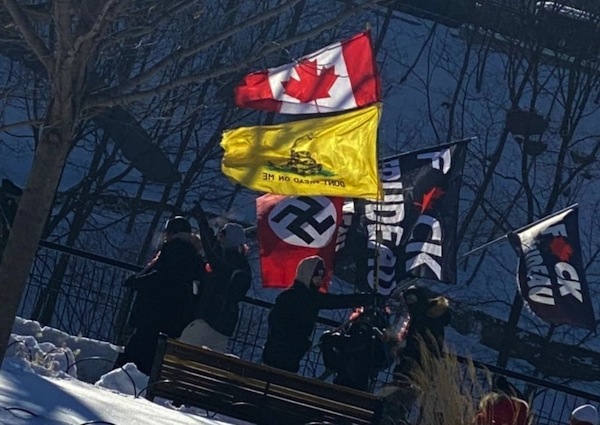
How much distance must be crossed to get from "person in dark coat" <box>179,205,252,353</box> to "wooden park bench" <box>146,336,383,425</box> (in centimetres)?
123

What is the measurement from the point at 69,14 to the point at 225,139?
417cm

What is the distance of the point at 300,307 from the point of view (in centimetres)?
1005

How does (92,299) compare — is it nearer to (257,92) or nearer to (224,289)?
(224,289)

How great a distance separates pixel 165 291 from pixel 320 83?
6.88 ft

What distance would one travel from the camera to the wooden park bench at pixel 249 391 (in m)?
9.04

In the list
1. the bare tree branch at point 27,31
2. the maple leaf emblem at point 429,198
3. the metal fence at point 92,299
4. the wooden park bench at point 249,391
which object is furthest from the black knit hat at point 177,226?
the bare tree branch at point 27,31

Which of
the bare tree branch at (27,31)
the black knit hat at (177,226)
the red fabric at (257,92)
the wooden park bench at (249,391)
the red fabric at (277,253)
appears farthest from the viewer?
the red fabric at (277,253)

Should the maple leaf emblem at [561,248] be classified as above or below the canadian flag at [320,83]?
below

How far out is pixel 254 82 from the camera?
10.4 metres

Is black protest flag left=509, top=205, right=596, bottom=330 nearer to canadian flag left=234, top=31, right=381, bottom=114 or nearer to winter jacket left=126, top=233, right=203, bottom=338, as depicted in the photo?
canadian flag left=234, top=31, right=381, bottom=114

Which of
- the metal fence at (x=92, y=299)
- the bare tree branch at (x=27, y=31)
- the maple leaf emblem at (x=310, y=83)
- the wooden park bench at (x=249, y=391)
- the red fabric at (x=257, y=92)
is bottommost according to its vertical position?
the wooden park bench at (x=249, y=391)

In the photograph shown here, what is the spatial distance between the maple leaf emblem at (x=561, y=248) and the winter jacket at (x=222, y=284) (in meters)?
3.15

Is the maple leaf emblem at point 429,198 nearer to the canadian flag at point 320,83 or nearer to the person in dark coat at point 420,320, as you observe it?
the canadian flag at point 320,83

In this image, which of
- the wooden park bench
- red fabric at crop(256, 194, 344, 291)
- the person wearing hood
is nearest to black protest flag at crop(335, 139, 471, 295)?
red fabric at crop(256, 194, 344, 291)
